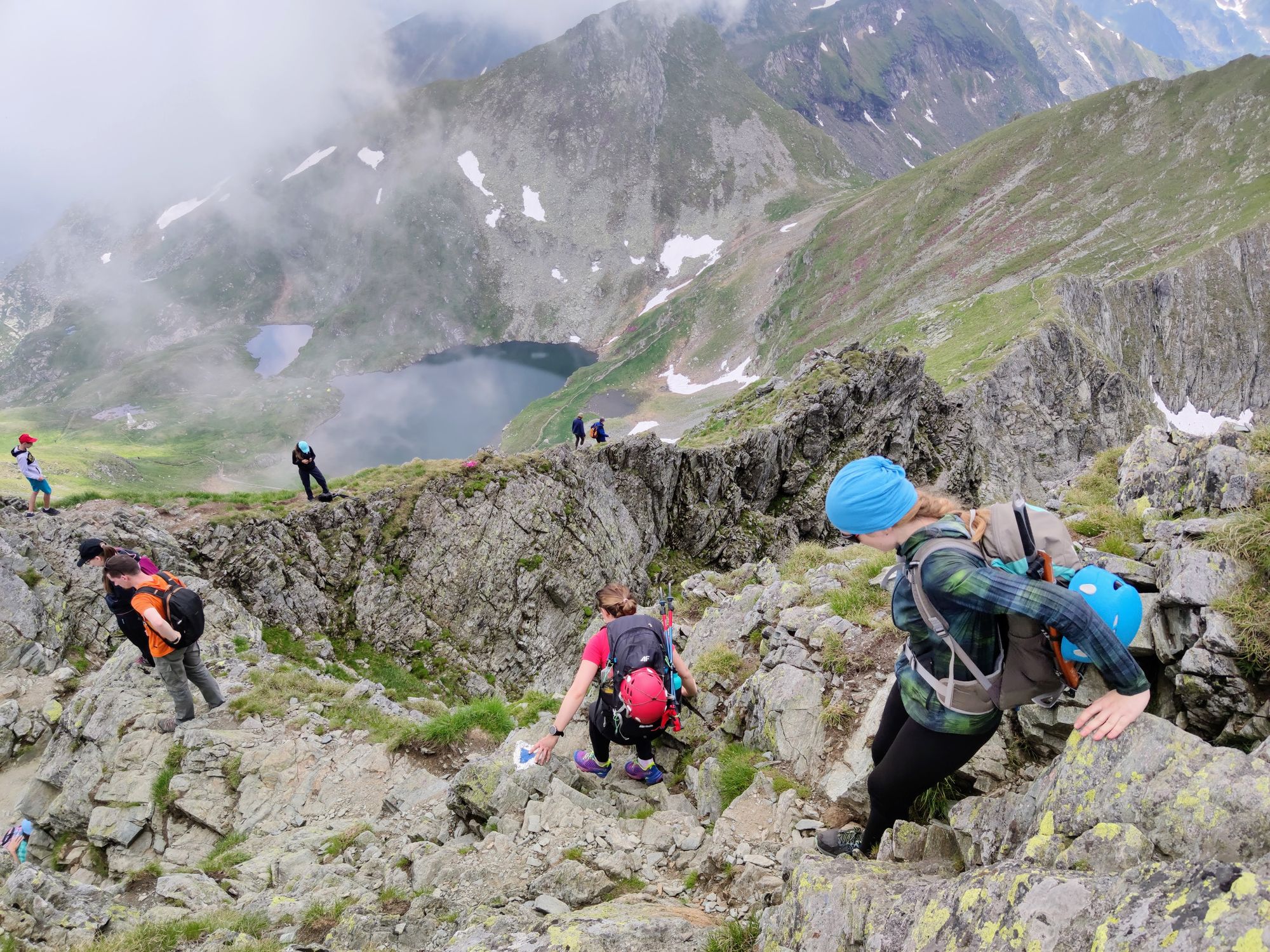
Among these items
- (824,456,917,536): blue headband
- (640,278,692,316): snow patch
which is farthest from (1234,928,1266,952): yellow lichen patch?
(640,278,692,316): snow patch

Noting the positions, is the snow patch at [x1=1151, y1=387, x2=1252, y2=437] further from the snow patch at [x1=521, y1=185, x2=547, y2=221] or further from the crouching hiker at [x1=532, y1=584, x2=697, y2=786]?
the snow patch at [x1=521, y1=185, x2=547, y2=221]

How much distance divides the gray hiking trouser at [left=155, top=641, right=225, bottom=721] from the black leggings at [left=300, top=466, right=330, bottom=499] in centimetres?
1466

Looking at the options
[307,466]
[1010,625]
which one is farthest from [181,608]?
[307,466]

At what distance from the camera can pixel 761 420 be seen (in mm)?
45938

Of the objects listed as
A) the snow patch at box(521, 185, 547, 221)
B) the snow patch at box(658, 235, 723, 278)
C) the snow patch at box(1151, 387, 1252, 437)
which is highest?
the snow patch at box(521, 185, 547, 221)

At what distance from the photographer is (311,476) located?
2686 centimetres

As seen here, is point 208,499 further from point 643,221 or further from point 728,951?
point 643,221

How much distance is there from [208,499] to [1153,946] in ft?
109

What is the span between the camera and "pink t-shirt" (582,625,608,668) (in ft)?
23.6

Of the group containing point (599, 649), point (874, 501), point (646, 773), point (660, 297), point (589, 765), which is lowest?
point (646, 773)

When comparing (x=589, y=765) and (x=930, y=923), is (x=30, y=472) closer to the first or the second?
(x=589, y=765)

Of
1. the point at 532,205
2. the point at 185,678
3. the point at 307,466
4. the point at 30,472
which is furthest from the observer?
the point at 532,205

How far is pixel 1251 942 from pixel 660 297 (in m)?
176

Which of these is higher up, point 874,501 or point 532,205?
point 532,205
